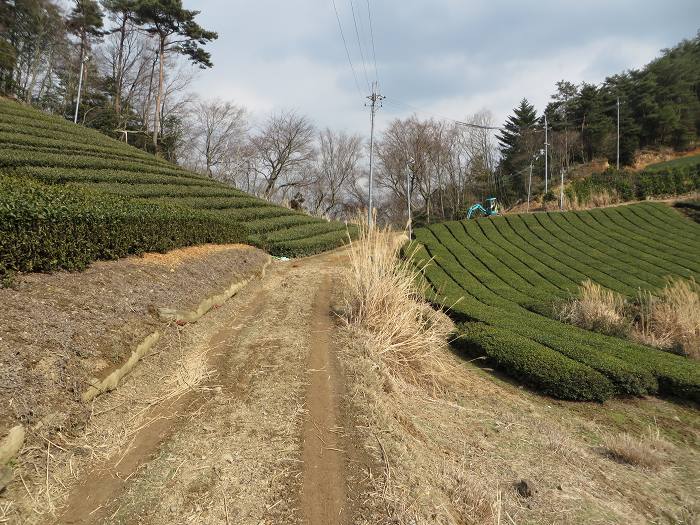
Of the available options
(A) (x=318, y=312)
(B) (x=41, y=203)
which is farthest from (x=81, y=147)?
(A) (x=318, y=312)

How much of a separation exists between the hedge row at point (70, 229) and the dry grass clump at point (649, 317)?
7.64 meters

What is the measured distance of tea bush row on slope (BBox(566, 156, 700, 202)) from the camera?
23.0 m

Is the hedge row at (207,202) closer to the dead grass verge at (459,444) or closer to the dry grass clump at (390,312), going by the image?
the dry grass clump at (390,312)

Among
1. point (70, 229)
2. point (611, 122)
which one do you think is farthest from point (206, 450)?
point (611, 122)

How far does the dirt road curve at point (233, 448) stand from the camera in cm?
192

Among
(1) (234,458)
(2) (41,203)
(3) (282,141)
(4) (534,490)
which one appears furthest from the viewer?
(3) (282,141)

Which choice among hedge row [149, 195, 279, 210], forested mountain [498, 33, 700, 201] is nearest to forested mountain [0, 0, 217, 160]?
hedge row [149, 195, 279, 210]

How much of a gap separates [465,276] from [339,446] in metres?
8.02

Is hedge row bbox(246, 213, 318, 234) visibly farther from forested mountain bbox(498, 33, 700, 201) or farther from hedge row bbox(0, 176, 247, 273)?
forested mountain bbox(498, 33, 700, 201)

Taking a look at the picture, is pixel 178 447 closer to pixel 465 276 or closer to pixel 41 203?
pixel 41 203

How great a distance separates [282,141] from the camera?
111ft

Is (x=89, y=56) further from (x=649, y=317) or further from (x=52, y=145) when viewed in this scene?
(x=649, y=317)

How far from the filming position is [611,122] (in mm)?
34312

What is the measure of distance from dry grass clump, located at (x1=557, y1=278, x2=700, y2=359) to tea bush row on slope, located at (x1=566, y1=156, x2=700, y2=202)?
60.4 ft
